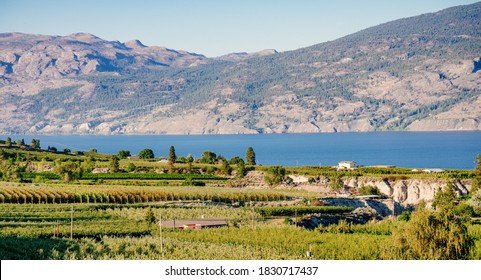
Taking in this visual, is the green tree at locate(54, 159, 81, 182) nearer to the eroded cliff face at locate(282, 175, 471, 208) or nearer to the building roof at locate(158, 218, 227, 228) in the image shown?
the eroded cliff face at locate(282, 175, 471, 208)

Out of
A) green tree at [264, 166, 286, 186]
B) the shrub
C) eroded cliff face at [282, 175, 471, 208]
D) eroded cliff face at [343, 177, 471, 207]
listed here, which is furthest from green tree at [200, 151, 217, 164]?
the shrub

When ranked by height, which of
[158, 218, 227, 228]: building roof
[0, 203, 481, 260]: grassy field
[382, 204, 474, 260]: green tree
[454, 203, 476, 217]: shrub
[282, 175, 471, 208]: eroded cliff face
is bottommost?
[282, 175, 471, 208]: eroded cliff face

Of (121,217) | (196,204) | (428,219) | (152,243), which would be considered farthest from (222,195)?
(428,219)

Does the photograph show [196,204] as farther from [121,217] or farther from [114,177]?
[114,177]

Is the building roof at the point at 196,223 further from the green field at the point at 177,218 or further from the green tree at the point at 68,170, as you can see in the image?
the green tree at the point at 68,170

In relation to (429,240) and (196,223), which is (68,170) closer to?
(196,223)

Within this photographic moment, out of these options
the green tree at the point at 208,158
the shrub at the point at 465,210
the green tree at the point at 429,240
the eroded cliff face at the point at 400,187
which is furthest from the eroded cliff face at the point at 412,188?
the green tree at the point at 429,240

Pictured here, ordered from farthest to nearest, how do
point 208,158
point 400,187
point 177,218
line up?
point 208,158, point 400,187, point 177,218

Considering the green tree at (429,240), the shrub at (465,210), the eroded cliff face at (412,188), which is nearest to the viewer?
the green tree at (429,240)

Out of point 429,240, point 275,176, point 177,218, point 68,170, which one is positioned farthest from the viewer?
point 275,176

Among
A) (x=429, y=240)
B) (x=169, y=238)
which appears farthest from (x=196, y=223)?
(x=429, y=240)

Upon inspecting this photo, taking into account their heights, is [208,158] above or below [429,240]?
below

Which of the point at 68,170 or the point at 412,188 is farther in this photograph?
the point at 68,170

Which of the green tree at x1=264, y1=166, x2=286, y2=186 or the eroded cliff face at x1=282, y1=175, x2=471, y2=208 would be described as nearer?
the eroded cliff face at x1=282, y1=175, x2=471, y2=208
